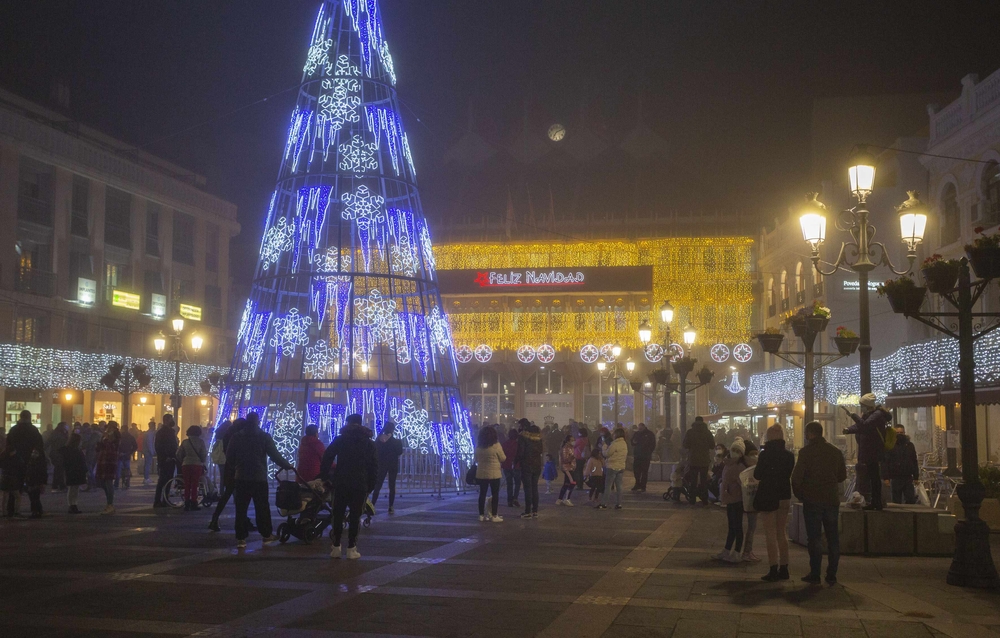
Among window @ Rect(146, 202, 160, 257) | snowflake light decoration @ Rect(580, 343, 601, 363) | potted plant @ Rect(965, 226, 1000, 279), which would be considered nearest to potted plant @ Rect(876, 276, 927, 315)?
potted plant @ Rect(965, 226, 1000, 279)

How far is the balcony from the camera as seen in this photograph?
123ft

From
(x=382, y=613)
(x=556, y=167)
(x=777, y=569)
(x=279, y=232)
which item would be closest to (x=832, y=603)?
(x=777, y=569)

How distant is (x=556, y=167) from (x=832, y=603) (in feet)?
176

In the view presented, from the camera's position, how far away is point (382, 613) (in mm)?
8492

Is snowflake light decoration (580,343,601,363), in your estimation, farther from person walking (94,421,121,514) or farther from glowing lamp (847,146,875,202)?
glowing lamp (847,146,875,202)

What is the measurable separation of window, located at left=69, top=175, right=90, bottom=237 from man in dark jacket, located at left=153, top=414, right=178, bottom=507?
2462 cm

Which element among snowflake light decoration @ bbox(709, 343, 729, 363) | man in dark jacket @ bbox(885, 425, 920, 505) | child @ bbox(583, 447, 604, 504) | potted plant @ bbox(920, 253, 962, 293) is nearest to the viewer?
potted plant @ bbox(920, 253, 962, 293)

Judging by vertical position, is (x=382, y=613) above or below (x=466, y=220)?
below

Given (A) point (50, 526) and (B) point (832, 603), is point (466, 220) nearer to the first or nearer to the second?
(A) point (50, 526)

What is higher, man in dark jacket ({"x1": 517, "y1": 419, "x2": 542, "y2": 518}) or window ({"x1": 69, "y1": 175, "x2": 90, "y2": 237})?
window ({"x1": 69, "y1": 175, "x2": 90, "y2": 237})

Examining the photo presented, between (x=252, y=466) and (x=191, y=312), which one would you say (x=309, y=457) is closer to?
(x=252, y=466)

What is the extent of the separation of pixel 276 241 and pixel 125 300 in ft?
83.8

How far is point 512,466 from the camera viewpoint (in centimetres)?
1881

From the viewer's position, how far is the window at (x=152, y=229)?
4653cm
